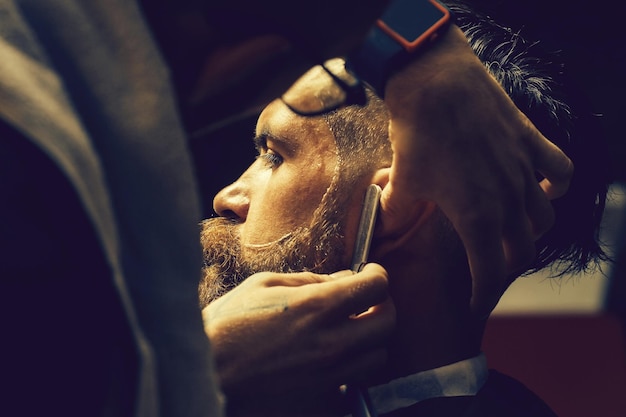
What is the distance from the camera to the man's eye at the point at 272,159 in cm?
143

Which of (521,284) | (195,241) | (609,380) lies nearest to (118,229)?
(195,241)

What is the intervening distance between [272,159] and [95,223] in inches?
36.7

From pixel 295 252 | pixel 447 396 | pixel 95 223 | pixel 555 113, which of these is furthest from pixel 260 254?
pixel 95 223

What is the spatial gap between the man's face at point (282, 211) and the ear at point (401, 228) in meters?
0.06

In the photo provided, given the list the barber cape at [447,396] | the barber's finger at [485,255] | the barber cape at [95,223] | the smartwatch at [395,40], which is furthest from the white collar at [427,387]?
the barber cape at [95,223]

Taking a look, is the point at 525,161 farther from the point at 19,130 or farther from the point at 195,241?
the point at 19,130

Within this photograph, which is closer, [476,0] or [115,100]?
[115,100]

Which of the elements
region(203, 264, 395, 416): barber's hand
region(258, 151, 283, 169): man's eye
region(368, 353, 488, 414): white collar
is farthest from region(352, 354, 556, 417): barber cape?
region(258, 151, 283, 169): man's eye

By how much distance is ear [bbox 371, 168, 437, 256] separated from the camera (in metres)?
1.29

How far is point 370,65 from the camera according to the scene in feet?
3.11

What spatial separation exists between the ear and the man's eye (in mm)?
201

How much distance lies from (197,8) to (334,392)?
808 mm

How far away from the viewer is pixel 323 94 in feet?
2.86

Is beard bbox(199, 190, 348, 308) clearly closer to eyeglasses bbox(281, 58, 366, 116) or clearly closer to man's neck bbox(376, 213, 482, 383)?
man's neck bbox(376, 213, 482, 383)
